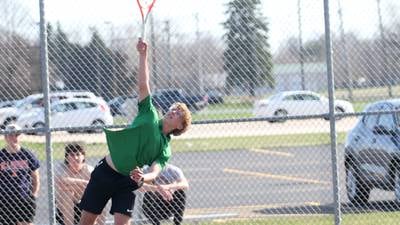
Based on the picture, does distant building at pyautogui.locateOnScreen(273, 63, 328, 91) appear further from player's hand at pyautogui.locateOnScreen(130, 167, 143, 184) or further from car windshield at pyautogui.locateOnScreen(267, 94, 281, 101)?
player's hand at pyautogui.locateOnScreen(130, 167, 143, 184)

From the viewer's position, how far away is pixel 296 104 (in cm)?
1063

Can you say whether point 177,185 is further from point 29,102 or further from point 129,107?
point 29,102

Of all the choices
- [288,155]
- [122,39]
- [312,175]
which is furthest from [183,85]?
[288,155]

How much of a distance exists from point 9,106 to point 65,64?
0.75 metres

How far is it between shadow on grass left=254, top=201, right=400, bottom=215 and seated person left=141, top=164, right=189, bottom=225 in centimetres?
202

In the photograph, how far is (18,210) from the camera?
1042 centimetres

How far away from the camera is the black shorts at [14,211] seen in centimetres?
1037

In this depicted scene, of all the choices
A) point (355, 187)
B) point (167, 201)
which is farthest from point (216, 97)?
point (355, 187)

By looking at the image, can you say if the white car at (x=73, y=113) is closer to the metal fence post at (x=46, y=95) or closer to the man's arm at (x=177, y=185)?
the metal fence post at (x=46, y=95)

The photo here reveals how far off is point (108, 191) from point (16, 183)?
215 centimetres

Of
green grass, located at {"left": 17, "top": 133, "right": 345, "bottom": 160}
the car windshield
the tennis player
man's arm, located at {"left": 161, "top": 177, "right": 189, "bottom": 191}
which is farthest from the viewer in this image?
green grass, located at {"left": 17, "top": 133, "right": 345, "bottom": 160}

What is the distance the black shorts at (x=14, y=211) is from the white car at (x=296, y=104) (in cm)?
265

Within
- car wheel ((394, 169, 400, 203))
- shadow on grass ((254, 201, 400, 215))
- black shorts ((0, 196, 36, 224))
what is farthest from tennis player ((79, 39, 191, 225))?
shadow on grass ((254, 201, 400, 215))

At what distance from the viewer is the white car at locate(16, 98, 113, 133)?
10445mm
